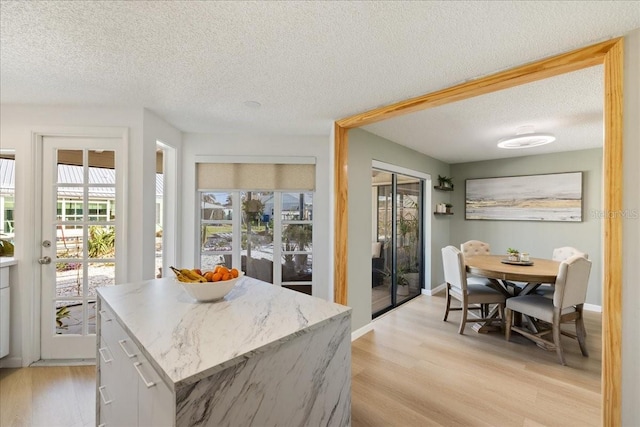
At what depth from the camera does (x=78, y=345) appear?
8.54ft

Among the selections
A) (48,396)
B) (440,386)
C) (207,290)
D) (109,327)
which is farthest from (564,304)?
(48,396)

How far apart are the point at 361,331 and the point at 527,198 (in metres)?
3.52

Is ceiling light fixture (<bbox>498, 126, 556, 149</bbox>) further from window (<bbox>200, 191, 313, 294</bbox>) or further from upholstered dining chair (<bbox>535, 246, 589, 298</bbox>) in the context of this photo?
window (<bbox>200, 191, 313, 294</bbox>)

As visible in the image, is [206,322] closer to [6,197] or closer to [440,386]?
[440,386]

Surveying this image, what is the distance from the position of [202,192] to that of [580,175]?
17.2 feet

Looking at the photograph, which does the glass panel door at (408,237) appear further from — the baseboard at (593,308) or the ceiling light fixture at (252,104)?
the ceiling light fixture at (252,104)

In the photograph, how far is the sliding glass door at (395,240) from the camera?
159 inches

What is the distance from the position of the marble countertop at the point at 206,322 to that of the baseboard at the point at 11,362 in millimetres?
1766

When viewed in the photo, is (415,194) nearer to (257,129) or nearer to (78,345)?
(257,129)

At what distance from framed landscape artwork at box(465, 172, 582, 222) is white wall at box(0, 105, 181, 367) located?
4.99m

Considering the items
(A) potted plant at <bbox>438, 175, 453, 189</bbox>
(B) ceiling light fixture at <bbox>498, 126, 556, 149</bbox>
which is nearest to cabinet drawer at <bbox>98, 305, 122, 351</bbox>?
(B) ceiling light fixture at <bbox>498, 126, 556, 149</bbox>

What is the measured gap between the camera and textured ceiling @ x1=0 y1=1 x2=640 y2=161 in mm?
1353

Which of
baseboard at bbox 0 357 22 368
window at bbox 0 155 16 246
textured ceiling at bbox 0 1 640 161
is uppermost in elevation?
textured ceiling at bbox 0 1 640 161

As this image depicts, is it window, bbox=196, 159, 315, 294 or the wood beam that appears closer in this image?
the wood beam
